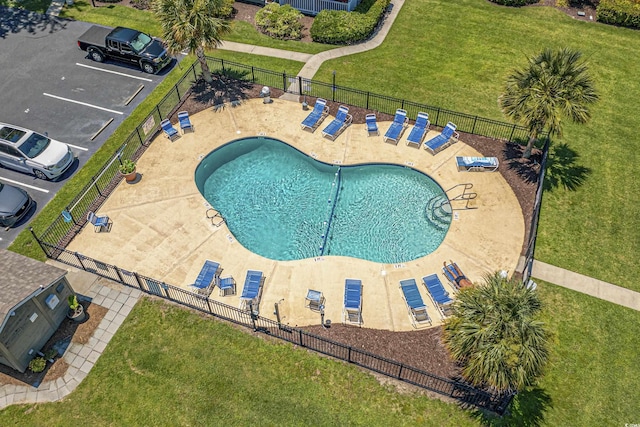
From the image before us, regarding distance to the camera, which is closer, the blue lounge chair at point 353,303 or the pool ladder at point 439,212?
the blue lounge chair at point 353,303

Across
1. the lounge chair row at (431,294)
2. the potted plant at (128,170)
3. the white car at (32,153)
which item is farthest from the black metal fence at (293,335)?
the white car at (32,153)

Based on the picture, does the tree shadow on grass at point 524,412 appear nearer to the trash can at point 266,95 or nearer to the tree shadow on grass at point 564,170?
the tree shadow on grass at point 564,170

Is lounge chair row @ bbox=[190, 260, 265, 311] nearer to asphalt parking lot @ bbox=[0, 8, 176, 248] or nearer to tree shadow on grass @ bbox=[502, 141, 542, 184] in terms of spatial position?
asphalt parking lot @ bbox=[0, 8, 176, 248]

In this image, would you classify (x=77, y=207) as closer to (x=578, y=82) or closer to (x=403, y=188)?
(x=403, y=188)

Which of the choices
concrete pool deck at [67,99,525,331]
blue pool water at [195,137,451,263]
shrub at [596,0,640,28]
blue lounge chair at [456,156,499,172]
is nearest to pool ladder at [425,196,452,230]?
blue pool water at [195,137,451,263]

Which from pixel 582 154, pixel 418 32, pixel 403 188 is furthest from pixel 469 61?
pixel 403 188

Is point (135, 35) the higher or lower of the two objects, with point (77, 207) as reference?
higher

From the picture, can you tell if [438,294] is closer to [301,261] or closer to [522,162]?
[301,261]
